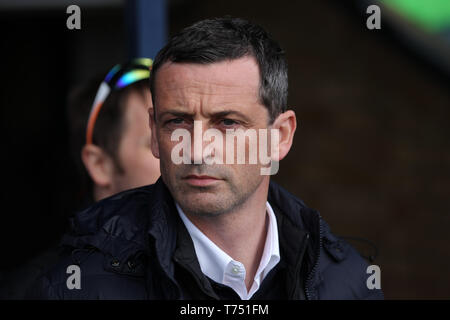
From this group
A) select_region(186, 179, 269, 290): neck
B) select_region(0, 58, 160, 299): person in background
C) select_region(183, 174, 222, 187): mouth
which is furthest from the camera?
select_region(0, 58, 160, 299): person in background

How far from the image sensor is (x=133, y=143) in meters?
2.43

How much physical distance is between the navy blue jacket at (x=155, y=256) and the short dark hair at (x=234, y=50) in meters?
0.31

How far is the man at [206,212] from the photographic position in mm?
1592

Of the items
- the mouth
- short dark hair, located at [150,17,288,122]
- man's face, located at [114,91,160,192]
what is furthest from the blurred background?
the mouth

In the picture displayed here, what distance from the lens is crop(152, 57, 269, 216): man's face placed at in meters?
1.58

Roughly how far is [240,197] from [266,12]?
12.5 feet

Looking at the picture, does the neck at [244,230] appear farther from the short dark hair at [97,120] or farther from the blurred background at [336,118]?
the blurred background at [336,118]

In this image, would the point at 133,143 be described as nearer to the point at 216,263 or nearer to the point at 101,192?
the point at 101,192

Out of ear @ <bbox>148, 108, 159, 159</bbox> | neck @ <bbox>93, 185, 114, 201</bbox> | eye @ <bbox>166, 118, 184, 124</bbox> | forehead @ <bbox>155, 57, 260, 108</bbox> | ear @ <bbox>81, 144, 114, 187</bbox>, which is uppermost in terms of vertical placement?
forehead @ <bbox>155, 57, 260, 108</bbox>

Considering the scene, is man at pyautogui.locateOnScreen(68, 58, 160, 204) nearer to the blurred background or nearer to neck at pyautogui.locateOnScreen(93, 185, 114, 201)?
neck at pyautogui.locateOnScreen(93, 185, 114, 201)

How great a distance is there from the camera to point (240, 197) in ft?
5.39

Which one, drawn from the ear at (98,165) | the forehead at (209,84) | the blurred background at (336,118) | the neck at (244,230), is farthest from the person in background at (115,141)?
the blurred background at (336,118)
